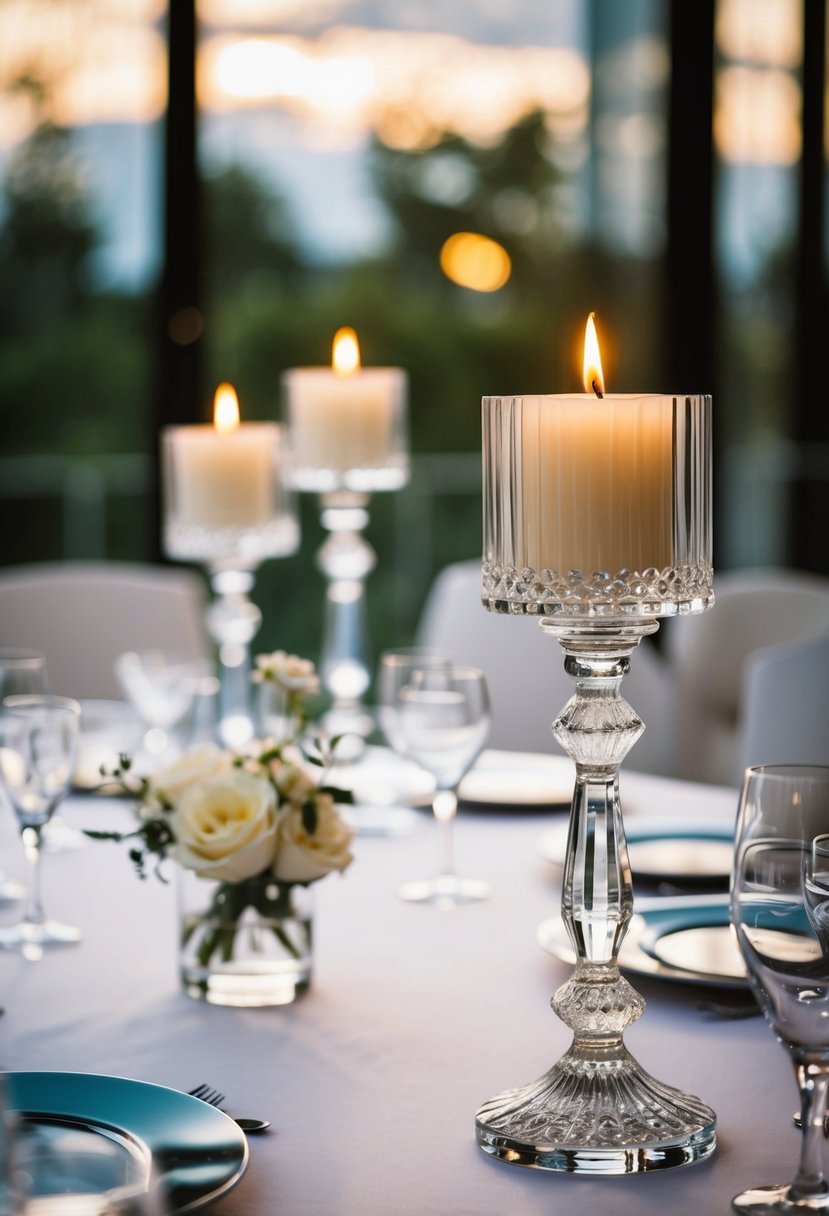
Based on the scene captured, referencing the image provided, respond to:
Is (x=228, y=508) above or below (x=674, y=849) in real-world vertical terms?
above

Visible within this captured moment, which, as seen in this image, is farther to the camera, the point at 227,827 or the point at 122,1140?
the point at 227,827

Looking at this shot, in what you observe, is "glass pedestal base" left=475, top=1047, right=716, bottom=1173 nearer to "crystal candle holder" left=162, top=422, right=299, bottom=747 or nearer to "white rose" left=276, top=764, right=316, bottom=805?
"white rose" left=276, top=764, right=316, bottom=805

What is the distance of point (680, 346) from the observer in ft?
15.5

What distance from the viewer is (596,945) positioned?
0.98 meters

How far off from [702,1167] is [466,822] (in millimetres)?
911

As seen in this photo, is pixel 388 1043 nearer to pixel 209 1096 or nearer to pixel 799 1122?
pixel 209 1096

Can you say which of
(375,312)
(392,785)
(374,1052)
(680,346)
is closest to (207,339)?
(375,312)

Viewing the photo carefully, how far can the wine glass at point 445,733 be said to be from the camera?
149 centimetres

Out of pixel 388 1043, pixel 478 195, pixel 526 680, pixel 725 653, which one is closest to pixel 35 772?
pixel 388 1043

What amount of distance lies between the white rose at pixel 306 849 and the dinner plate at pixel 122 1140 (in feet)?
0.93

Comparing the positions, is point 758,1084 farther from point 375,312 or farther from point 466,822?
point 375,312

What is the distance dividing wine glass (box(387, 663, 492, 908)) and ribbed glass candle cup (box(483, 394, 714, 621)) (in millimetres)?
534

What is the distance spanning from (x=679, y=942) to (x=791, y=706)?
0.94 metres

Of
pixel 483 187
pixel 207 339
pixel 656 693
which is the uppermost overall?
pixel 483 187
